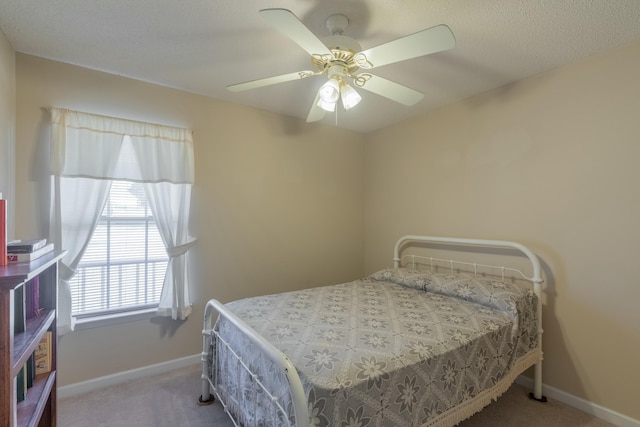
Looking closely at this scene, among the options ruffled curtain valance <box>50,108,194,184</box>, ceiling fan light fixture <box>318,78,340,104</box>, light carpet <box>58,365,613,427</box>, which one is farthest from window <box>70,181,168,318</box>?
ceiling fan light fixture <box>318,78,340,104</box>

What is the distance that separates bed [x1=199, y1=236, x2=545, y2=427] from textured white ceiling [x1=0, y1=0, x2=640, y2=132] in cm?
143

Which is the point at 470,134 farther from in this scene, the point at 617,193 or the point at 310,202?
the point at 310,202

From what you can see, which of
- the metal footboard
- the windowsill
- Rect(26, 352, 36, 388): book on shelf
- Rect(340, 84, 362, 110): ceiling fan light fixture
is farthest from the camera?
the windowsill

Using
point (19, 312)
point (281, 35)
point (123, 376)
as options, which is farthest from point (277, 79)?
point (123, 376)

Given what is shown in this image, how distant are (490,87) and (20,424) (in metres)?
3.61

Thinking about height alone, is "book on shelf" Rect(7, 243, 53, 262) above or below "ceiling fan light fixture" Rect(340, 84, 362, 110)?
below

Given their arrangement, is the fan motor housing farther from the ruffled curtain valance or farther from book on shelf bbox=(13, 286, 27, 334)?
book on shelf bbox=(13, 286, 27, 334)

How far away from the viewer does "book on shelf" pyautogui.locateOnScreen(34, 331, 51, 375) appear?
5.20 ft

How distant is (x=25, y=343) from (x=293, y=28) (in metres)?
1.75

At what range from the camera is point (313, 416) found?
3.96ft

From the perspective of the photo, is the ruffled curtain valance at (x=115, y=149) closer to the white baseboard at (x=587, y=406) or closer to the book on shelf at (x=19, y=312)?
the book on shelf at (x=19, y=312)

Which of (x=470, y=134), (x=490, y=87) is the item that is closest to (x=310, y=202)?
(x=470, y=134)

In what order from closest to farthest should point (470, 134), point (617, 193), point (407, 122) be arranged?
point (617, 193) < point (470, 134) < point (407, 122)

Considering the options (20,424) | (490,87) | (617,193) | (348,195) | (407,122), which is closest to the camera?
(20,424)
